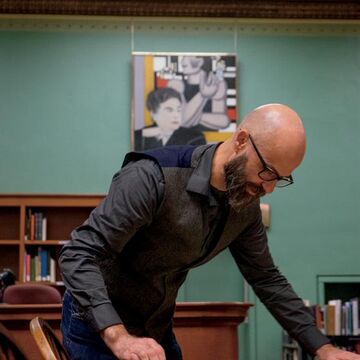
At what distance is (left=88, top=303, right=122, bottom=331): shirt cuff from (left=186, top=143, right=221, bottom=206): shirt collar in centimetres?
45

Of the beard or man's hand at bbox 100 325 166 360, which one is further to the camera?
the beard

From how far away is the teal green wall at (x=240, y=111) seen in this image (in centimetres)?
777

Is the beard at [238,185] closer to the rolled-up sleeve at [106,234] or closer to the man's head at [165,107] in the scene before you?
the rolled-up sleeve at [106,234]

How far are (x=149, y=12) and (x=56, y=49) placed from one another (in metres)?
1.03

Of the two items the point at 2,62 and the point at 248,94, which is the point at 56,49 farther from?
the point at 248,94

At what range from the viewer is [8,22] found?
26.1ft

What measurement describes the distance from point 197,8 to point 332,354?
628 centimetres

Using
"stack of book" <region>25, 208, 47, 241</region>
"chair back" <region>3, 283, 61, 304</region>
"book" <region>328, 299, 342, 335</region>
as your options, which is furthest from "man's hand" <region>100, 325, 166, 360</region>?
"book" <region>328, 299, 342, 335</region>

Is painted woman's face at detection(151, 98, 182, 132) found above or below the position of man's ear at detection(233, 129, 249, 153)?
above

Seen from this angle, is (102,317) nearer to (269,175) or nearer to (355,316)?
(269,175)

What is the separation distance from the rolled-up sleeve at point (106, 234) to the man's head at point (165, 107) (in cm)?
574

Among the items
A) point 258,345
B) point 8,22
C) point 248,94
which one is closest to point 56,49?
point 8,22

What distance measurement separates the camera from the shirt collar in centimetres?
214

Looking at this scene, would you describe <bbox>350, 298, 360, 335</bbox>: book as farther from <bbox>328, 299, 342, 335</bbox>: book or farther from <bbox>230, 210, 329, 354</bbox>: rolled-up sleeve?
<bbox>230, 210, 329, 354</bbox>: rolled-up sleeve
